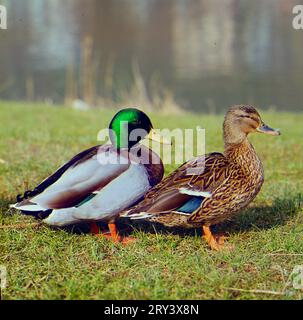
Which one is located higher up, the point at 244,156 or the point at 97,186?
the point at 244,156

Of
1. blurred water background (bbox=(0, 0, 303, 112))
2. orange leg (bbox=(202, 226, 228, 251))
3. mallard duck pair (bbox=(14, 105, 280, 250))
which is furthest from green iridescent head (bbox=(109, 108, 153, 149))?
blurred water background (bbox=(0, 0, 303, 112))

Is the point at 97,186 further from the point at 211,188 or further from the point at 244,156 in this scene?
the point at 244,156

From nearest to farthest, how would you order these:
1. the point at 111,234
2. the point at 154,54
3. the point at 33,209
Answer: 1. the point at 33,209
2. the point at 111,234
3. the point at 154,54

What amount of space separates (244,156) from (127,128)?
65 centimetres

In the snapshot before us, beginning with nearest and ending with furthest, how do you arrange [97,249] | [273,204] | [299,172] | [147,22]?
[97,249]
[273,204]
[299,172]
[147,22]

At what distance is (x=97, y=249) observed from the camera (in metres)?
3.13

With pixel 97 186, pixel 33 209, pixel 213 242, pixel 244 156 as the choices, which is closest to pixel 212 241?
pixel 213 242

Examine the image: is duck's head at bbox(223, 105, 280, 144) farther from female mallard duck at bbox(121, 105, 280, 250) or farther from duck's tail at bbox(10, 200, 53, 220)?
duck's tail at bbox(10, 200, 53, 220)

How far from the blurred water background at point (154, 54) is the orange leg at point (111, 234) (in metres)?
6.70

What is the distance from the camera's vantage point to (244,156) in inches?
130
